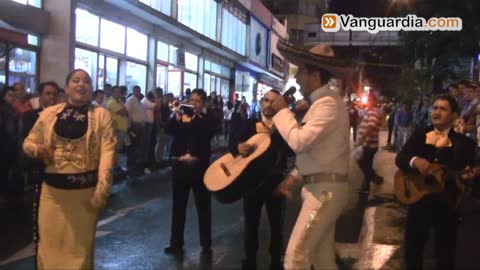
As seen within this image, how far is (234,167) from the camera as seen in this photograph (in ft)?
16.7

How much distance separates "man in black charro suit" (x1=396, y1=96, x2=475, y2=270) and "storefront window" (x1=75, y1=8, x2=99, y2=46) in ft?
45.4

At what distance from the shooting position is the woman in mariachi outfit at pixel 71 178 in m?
4.31

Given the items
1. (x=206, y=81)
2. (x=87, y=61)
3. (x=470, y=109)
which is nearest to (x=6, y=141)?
(x=470, y=109)

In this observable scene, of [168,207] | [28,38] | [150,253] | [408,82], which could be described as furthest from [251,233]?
[408,82]

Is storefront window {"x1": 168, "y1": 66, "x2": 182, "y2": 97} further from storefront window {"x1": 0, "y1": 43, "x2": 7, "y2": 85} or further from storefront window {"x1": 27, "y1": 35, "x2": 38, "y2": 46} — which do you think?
storefront window {"x1": 0, "y1": 43, "x2": 7, "y2": 85}

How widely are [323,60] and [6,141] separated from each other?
7196 mm

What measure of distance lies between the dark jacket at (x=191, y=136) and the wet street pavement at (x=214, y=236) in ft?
3.73

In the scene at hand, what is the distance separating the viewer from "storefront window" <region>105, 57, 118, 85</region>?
1938 centimetres

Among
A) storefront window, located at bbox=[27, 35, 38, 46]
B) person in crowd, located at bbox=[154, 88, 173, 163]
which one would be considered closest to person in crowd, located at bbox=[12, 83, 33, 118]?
person in crowd, located at bbox=[154, 88, 173, 163]

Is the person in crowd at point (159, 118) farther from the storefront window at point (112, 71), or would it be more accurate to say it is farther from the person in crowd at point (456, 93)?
the person in crowd at point (456, 93)

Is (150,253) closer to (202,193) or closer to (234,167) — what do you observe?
(202,193)

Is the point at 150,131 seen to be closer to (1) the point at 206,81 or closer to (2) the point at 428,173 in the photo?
(2) the point at 428,173

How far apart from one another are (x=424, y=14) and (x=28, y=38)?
10.9 metres

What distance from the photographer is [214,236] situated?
25.2 ft
